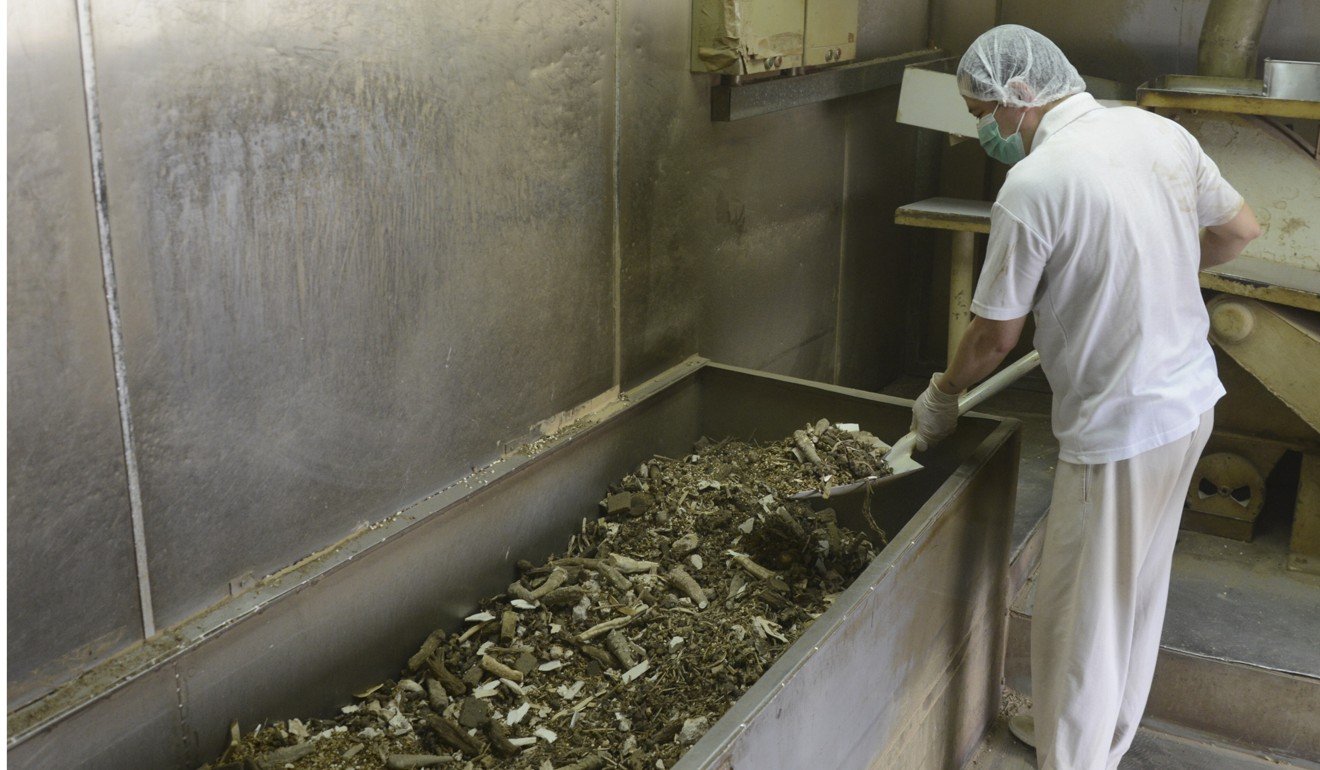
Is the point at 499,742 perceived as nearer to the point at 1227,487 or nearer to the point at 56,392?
the point at 56,392

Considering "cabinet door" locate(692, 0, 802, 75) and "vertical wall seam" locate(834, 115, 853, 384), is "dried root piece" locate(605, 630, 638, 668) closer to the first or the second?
"cabinet door" locate(692, 0, 802, 75)

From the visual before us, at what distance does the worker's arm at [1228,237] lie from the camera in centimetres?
275

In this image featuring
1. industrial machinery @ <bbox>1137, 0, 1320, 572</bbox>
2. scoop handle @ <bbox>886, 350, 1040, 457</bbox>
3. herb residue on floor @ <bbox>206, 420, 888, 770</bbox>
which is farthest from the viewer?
industrial machinery @ <bbox>1137, 0, 1320, 572</bbox>

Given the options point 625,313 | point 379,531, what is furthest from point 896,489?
point 379,531

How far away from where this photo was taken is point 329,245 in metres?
2.32

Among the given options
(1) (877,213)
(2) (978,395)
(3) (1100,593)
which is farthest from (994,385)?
(1) (877,213)

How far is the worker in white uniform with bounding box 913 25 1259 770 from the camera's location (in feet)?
8.04

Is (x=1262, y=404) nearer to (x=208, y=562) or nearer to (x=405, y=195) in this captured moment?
(x=405, y=195)

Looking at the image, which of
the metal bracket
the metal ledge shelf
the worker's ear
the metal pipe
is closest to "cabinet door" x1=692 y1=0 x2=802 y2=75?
the metal bracket

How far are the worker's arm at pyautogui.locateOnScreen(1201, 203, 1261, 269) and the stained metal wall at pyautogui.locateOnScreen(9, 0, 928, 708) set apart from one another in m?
1.43

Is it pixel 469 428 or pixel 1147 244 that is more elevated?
pixel 1147 244


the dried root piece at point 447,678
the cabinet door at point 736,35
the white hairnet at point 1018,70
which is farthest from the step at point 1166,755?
the cabinet door at point 736,35

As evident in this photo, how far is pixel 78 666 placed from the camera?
1.99m

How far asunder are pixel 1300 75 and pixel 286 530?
3.25 m
